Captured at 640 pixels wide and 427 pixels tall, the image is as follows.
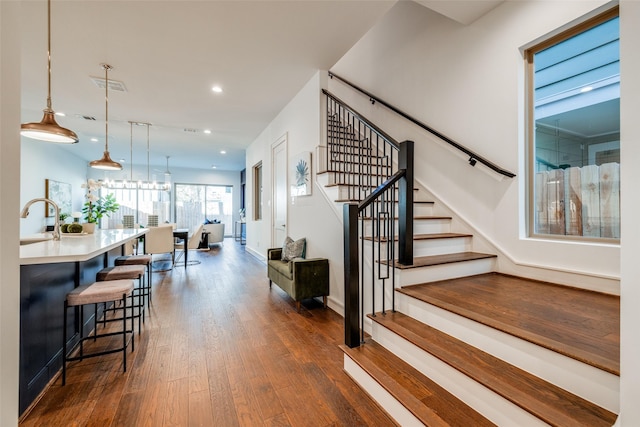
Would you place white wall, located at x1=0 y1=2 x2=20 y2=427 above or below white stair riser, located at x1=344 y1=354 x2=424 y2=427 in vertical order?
above

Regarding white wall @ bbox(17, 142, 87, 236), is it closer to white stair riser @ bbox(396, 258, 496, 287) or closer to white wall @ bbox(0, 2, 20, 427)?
white wall @ bbox(0, 2, 20, 427)

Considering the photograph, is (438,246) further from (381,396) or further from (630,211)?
(630,211)

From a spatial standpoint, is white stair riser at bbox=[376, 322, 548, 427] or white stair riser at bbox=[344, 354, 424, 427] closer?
white stair riser at bbox=[376, 322, 548, 427]

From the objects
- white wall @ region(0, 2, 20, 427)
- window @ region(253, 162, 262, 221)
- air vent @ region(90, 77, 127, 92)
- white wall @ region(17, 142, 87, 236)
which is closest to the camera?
white wall @ region(0, 2, 20, 427)

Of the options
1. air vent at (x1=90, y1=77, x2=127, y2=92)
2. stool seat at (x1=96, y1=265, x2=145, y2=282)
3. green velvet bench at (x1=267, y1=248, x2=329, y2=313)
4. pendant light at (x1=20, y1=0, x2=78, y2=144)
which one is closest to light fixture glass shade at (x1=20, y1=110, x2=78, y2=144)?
pendant light at (x1=20, y1=0, x2=78, y2=144)

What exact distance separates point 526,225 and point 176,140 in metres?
7.71

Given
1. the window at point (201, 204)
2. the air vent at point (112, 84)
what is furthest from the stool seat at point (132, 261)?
the window at point (201, 204)

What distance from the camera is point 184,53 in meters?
3.29

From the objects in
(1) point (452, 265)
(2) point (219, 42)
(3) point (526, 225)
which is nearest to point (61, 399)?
(1) point (452, 265)

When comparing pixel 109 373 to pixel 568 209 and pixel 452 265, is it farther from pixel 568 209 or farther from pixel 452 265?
pixel 568 209

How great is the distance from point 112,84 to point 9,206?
14.0 feet

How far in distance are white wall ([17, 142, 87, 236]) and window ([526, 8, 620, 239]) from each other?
26.2ft

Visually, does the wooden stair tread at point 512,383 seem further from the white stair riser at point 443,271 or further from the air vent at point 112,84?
the air vent at point 112,84

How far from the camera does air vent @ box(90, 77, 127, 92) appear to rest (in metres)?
3.86
